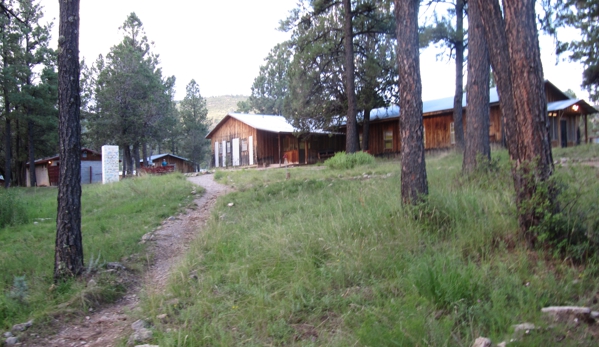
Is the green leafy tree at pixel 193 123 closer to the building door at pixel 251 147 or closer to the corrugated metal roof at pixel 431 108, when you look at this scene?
the building door at pixel 251 147

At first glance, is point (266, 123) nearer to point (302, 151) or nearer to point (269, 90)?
point (302, 151)

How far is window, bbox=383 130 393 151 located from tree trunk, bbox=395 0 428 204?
23.0 meters

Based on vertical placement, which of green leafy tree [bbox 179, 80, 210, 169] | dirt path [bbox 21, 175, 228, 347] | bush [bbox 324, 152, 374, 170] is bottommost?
dirt path [bbox 21, 175, 228, 347]

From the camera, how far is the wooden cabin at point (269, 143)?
3055 cm

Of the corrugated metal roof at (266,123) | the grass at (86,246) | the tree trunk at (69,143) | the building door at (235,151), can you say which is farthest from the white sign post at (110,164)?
the tree trunk at (69,143)

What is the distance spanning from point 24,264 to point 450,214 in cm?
641

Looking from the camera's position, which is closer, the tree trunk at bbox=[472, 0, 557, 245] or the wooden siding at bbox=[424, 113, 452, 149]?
the tree trunk at bbox=[472, 0, 557, 245]

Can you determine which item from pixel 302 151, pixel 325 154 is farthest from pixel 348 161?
pixel 302 151

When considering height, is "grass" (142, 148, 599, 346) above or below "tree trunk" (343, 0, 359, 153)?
below

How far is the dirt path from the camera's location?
4219mm

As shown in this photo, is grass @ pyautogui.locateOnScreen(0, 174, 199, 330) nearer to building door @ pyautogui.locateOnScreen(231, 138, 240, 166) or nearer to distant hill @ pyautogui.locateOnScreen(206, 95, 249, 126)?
building door @ pyautogui.locateOnScreen(231, 138, 240, 166)

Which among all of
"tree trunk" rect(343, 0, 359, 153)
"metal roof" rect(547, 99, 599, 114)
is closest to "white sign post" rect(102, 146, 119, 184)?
"tree trunk" rect(343, 0, 359, 153)

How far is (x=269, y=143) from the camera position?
105 ft

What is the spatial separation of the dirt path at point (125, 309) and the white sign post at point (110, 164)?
13269 millimetres
